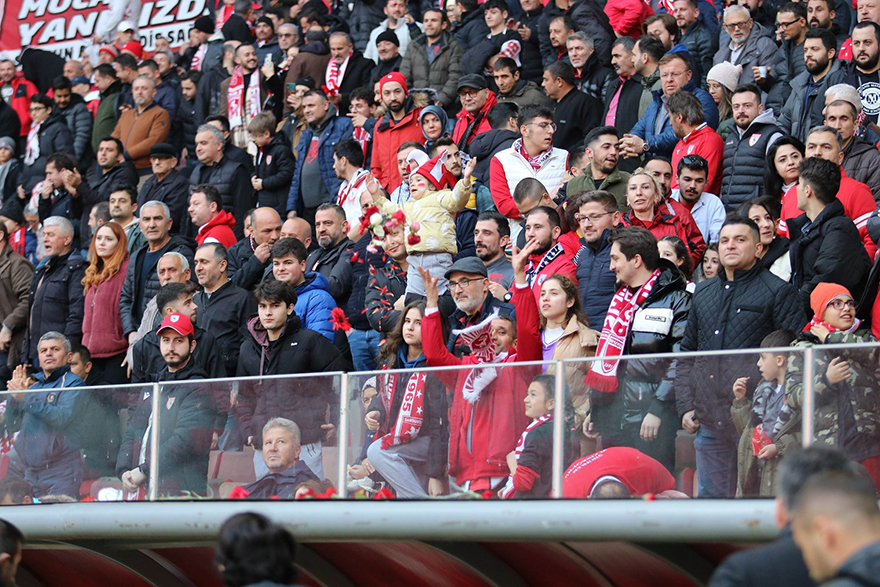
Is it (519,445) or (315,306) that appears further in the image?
(315,306)

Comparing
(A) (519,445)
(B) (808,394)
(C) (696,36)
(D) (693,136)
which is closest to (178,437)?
(A) (519,445)

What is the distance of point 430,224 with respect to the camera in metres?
9.06

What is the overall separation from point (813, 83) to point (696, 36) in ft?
5.87

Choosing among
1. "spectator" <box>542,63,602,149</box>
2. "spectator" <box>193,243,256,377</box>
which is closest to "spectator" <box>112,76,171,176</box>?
"spectator" <box>542,63,602,149</box>

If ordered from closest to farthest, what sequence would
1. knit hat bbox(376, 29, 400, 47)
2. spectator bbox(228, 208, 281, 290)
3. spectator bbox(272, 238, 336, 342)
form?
spectator bbox(272, 238, 336, 342) → spectator bbox(228, 208, 281, 290) → knit hat bbox(376, 29, 400, 47)

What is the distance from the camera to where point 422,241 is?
29.6ft

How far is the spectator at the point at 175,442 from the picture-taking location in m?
6.89

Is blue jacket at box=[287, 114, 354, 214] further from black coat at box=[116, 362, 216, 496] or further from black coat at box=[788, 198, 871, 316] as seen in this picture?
black coat at box=[788, 198, 871, 316]

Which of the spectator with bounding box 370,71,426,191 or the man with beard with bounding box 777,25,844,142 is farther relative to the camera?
the spectator with bounding box 370,71,426,191

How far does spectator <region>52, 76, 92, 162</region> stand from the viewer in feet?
52.5

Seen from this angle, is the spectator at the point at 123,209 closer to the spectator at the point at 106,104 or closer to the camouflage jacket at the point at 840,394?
the spectator at the point at 106,104

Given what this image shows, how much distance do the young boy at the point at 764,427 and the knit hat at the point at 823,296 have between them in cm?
140

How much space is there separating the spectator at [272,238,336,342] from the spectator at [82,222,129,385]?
2.07m

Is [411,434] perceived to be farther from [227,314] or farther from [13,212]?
[13,212]
